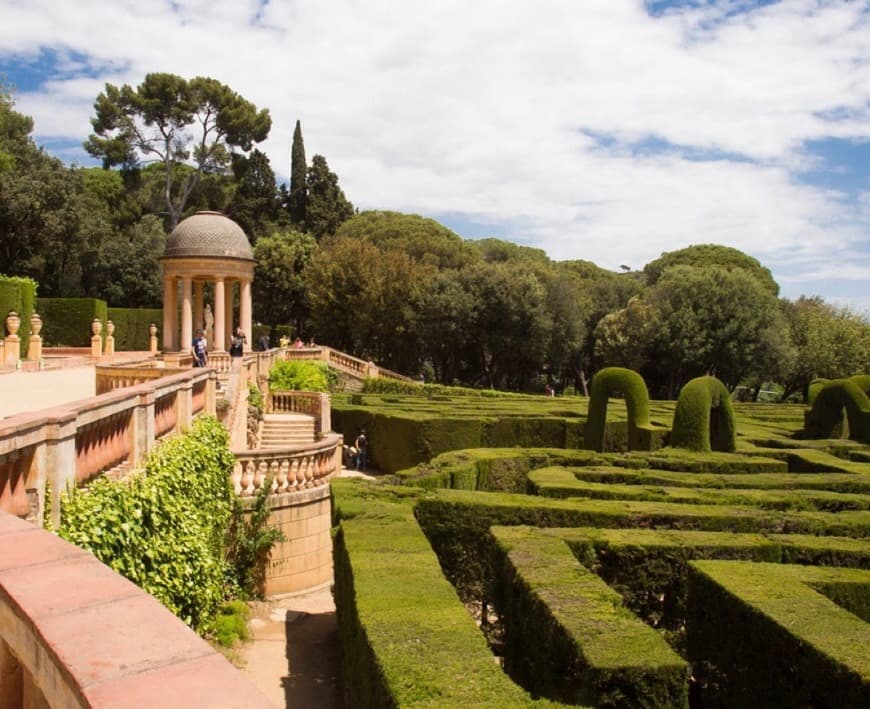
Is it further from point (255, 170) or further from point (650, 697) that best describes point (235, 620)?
point (255, 170)

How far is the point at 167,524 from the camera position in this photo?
8.18 meters

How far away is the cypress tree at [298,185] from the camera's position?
7531 cm

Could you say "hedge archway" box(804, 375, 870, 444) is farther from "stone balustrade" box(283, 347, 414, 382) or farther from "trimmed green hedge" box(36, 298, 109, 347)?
"trimmed green hedge" box(36, 298, 109, 347)

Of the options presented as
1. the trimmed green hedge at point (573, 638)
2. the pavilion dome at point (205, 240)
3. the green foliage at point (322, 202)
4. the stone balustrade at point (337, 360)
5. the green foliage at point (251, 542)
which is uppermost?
the green foliage at point (322, 202)

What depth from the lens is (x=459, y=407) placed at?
2866 centimetres

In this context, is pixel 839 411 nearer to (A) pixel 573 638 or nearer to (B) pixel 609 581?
(B) pixel 609 581

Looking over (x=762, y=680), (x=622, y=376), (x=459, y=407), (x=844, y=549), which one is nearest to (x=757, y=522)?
(x=844, y=549)

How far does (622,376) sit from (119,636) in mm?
18565

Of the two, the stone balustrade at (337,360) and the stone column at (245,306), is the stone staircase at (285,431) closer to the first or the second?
the stone column at (245,306)

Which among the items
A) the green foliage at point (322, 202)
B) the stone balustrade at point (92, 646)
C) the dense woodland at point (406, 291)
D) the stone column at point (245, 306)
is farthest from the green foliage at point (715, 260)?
the stone balustrade at point (92, 646)

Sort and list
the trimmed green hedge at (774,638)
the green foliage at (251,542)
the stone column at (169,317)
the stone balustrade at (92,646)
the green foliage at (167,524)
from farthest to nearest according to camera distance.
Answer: the stone column at (169,317), the green foliage at (251,542), the green foliage at (167,524), the trimmed green hedge at (774,638), the stone balustrade at (92,646)

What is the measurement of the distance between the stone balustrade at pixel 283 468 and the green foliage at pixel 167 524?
1.55m

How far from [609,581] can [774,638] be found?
2927 mm

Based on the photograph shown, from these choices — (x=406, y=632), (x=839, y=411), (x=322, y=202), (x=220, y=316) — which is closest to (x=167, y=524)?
(x=406, y=632)
